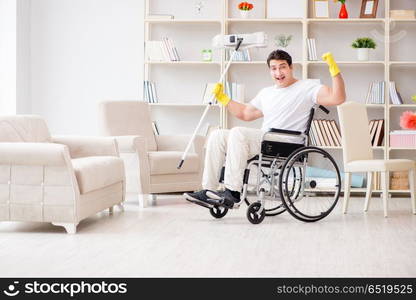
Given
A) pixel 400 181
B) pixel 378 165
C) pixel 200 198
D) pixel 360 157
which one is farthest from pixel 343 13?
pixel 200 198

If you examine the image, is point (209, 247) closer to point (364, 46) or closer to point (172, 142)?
point (172, 142)

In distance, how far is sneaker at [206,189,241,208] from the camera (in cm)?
486

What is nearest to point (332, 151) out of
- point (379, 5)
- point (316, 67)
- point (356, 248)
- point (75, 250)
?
point (316, 67)

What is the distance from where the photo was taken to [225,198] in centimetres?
487

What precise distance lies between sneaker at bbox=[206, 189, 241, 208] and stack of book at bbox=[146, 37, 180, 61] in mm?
2913

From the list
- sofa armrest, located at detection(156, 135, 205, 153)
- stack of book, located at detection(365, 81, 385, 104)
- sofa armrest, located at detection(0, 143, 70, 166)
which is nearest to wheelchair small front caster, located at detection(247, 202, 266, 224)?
sofa armrest, located at detection(0, 143, 70, 166)

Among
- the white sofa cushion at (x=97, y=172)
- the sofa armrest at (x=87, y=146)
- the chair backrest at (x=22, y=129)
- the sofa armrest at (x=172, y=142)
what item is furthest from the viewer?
the sofa armrest at (x=172, y=142)

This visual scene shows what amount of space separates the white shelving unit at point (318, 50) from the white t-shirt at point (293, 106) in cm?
219

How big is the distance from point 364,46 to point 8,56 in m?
3.39

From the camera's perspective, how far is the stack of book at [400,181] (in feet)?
23.7

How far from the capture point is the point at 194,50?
7789 mm

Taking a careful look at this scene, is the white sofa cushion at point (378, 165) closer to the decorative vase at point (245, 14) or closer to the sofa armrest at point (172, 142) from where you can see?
the sofa armrest at point (172, 142)

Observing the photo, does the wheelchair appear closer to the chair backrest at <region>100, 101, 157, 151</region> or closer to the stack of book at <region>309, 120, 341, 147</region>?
the chair backrest at <region>100, 101, 157, 151</region>

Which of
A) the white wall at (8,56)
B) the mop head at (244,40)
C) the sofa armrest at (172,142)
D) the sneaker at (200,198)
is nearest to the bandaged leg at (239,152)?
the sneaker at (200,198)
